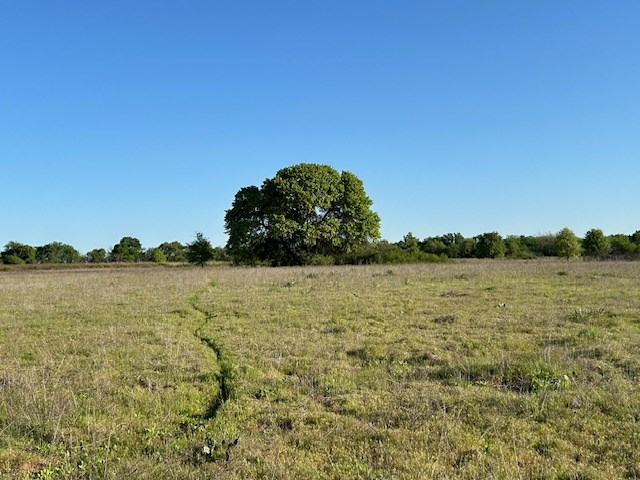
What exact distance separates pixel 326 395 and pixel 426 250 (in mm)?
81602

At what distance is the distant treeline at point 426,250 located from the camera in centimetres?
5656

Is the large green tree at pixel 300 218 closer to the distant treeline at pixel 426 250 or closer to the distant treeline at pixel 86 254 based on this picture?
the distant treeline at pixel 426 250

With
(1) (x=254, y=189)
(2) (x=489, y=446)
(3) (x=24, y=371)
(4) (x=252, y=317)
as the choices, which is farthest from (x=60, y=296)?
(1) (x=254, y=189)

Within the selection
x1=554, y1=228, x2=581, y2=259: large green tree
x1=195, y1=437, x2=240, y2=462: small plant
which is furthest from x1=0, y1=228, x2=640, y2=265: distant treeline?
x1=195, y1=437, x2=240, y2=462: small plant

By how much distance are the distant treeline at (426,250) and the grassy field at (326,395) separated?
3978 centimetres

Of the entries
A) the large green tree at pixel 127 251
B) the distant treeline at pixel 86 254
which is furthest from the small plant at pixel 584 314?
the large green tree at pixel 127 251

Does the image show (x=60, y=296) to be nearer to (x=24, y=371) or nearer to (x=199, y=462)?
(x=24, y=371)

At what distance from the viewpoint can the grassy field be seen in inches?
199

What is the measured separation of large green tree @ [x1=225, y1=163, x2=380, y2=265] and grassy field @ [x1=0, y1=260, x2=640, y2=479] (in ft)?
120

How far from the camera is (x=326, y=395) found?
7250 millimetres

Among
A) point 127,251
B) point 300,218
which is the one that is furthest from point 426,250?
point 127,251

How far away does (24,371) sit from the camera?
857 centimetres

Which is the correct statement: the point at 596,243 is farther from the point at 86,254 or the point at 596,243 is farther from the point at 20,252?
the point at 20,252

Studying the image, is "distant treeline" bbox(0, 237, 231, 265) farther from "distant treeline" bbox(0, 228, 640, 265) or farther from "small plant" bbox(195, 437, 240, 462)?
"small plant" bbox(195, 437, 240, 462)
